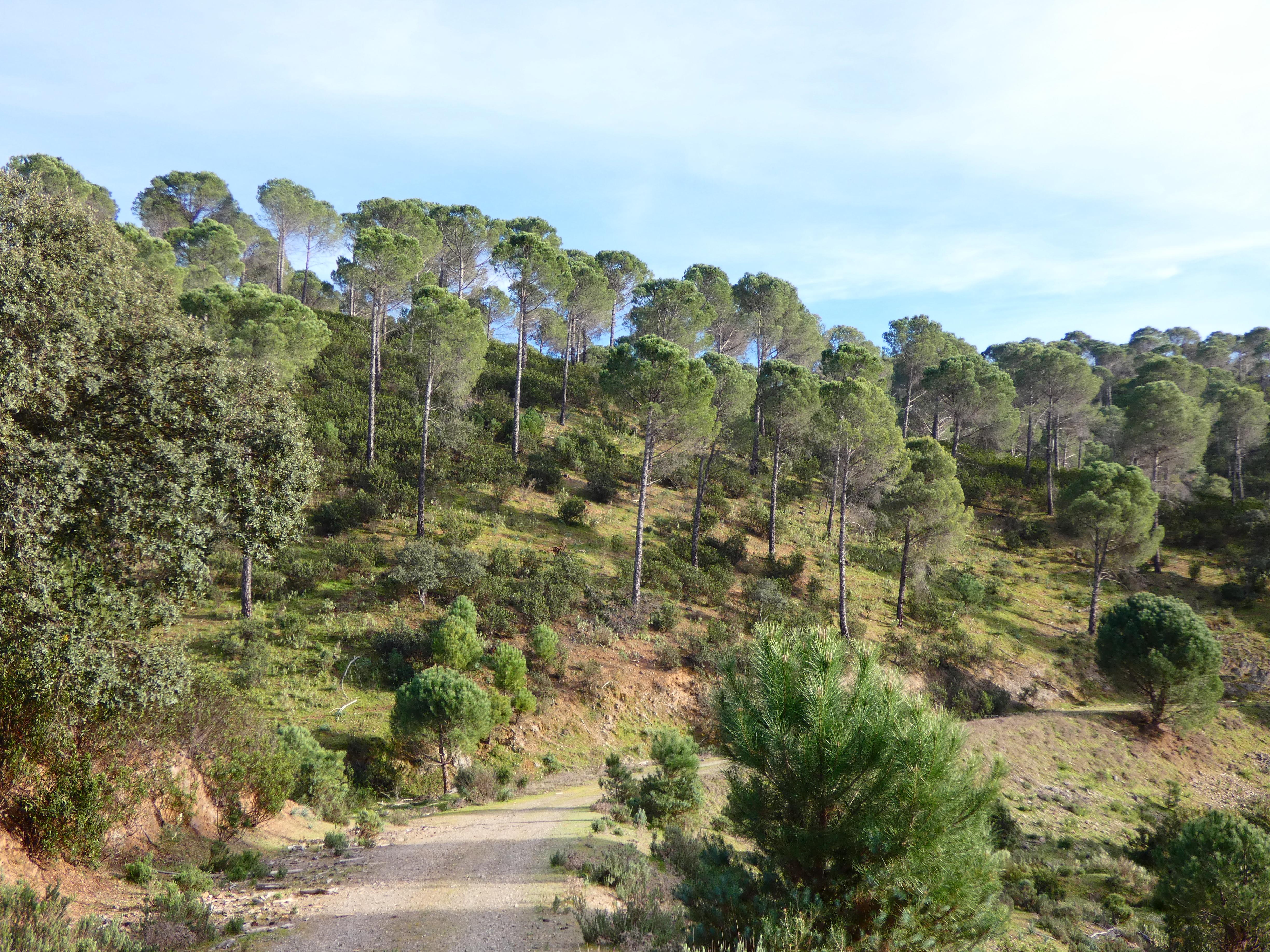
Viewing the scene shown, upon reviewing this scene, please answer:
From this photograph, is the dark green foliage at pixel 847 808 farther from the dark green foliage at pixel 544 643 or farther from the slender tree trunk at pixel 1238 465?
the slender tree trunk at pixel 1238 465

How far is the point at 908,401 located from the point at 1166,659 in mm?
29653

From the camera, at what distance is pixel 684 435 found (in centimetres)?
2814

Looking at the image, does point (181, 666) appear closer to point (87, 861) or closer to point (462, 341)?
point (87, 861)

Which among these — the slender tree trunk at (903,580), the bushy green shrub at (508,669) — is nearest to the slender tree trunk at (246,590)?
the bushy green shrub at (508,669)

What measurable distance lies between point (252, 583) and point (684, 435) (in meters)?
18.2

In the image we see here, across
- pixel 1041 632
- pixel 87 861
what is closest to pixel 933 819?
pixel 87 861

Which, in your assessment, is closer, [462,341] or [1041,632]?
[462,341]

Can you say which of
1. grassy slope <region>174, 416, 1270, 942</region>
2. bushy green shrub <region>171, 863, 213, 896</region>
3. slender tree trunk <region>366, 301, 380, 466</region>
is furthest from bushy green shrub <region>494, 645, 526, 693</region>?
slender tree trunk <region>366, 301, 380, 466</region>

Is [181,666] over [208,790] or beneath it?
over

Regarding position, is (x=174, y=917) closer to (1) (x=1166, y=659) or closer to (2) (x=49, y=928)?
(2) (x=49, y=928)

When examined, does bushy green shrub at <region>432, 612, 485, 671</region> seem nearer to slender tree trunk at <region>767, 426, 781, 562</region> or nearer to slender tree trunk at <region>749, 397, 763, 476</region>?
slender tree trunk at <region>767, 426, 781, 562</region>

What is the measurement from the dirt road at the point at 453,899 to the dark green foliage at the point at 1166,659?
23625 mm

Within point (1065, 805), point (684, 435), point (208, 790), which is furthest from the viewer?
point (684, 435)

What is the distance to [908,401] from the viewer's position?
4962 cm
